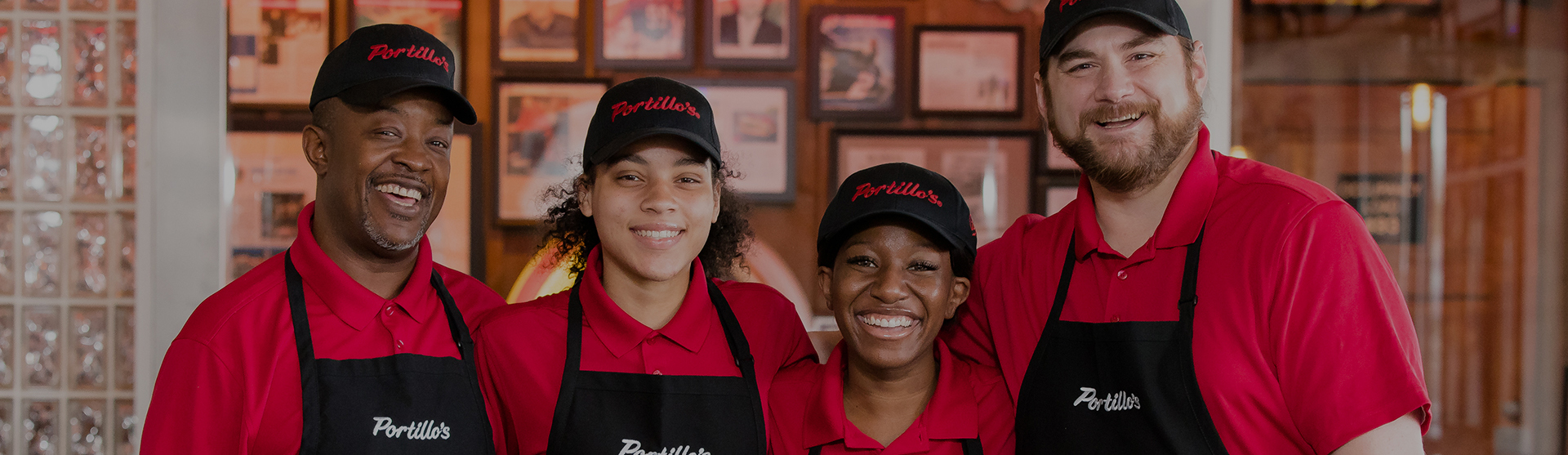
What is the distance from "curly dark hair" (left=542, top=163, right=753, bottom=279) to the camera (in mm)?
2199

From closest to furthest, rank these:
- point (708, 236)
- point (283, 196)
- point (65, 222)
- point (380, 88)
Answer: point (380, 88)
point (708, 236)
point (65, 222)
point (283, 196)

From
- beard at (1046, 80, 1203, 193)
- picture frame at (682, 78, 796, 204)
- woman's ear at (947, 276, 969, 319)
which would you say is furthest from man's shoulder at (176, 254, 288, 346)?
picture frame at (682, 78, 796, 204)

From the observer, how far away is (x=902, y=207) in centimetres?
178

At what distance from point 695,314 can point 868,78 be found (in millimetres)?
1722

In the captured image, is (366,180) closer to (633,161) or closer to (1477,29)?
(633,161)

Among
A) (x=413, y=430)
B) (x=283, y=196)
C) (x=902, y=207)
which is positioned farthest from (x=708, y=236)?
(x=283, y=196)

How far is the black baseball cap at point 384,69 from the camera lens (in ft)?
5.69

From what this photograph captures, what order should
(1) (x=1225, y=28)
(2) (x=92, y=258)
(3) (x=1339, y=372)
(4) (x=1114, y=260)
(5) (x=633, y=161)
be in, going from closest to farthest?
1. (3) (x=1339, y=372)
2. (4) (x=1114, y=260)
3. (5) (x=633, y=161)
4. (2) (x=92, y=258)
5. (1) (x=1225, y=28)

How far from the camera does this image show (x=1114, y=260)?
1708 mm

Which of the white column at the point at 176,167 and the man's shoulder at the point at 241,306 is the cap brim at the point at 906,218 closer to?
the man's shoulder at the point at 241,306

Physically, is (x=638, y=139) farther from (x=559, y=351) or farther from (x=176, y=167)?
(x=176, y=167)

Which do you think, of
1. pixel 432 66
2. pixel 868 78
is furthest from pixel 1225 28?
pixel 432 66

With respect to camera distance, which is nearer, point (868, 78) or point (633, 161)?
point (633, 161)

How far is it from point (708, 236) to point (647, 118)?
0.49 m
